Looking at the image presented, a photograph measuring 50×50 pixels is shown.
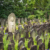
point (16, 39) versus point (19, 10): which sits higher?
point (19, 10)

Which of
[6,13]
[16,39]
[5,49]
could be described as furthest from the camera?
[6,13]

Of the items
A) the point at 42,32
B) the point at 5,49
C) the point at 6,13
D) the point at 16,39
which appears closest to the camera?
the point at 5,49

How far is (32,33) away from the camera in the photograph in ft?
19.0

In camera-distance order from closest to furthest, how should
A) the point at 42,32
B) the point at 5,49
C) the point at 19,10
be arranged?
1. the point at 5,49
2. the point at 42,32
3. the point at 19,10

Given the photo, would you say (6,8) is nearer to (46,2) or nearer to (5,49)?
(46,2)

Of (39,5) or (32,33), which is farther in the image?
(39,5)

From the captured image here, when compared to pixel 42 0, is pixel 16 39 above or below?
below

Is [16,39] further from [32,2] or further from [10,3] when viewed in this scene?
[32,2]

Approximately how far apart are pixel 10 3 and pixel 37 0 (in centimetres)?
360

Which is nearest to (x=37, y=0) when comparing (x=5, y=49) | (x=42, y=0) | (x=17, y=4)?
(x=42, y=0)

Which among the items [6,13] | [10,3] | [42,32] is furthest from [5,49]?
[10,3]

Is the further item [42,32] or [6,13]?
[6,13]

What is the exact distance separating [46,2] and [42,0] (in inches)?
23.8

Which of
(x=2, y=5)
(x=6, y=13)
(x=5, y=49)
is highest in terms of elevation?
(x=2, y=5)
